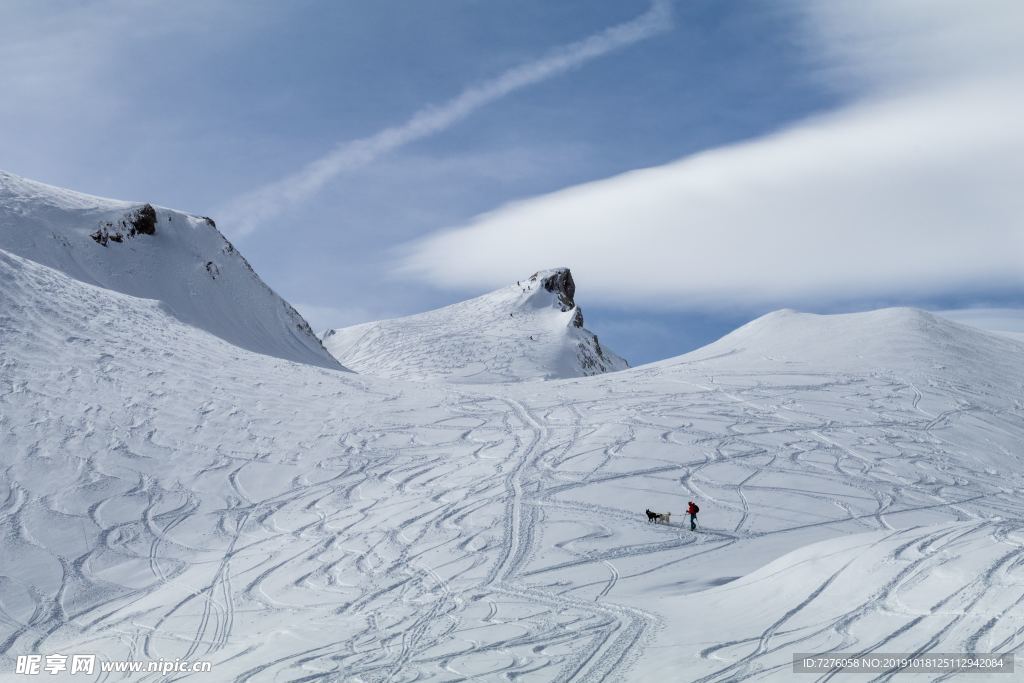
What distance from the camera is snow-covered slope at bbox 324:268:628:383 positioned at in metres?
69.9

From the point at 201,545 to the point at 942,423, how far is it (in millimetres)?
23516

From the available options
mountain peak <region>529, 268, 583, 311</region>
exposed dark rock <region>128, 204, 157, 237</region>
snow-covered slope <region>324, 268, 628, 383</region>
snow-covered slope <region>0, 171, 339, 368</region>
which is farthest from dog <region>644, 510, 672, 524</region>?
mountain peak <region>529, 268, 583, 311</region>

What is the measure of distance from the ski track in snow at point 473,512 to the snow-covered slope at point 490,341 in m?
33.5

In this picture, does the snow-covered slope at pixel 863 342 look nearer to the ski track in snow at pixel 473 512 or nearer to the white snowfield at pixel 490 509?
the white snowfield at pixel 490 509

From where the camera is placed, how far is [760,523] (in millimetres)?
19641

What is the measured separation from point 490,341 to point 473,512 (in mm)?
56016

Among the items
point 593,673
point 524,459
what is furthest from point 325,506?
point 593,673

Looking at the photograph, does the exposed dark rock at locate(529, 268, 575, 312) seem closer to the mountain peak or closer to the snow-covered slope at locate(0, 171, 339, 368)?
the mountain peak

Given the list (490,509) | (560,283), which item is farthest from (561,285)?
(490,509)

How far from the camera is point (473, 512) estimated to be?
20141mm

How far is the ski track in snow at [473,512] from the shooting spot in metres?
11.7

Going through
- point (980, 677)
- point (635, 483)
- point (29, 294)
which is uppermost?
point (29, 294)

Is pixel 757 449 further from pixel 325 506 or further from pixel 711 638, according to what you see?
pixel 711 638

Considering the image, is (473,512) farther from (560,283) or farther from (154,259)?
(560,283)
